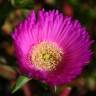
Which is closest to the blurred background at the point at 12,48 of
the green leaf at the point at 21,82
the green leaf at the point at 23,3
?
the green leaf at the point at 23,3

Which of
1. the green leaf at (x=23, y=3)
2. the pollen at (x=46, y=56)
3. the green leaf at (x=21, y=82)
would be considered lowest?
the green leaf at (x=21, y=82)

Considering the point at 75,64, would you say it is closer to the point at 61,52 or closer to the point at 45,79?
the point at 45,79

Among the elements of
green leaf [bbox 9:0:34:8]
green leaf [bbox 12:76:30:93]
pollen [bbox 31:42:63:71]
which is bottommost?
green leaf [bbox 12:76:30:93]

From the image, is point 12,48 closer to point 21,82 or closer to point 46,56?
point 46,56

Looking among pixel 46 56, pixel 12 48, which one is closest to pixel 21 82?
pixel 46 56

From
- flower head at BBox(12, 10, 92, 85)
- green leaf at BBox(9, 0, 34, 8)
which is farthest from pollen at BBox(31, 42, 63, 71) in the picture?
green leaf at BBox(9, 0, 34, 8)

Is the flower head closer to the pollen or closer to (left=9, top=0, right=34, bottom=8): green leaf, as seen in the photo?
the pollen

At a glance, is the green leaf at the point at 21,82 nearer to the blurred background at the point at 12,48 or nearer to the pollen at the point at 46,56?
the pollen at the point at 46,56

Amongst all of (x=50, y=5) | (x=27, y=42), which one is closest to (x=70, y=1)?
(x=50, y=5)
